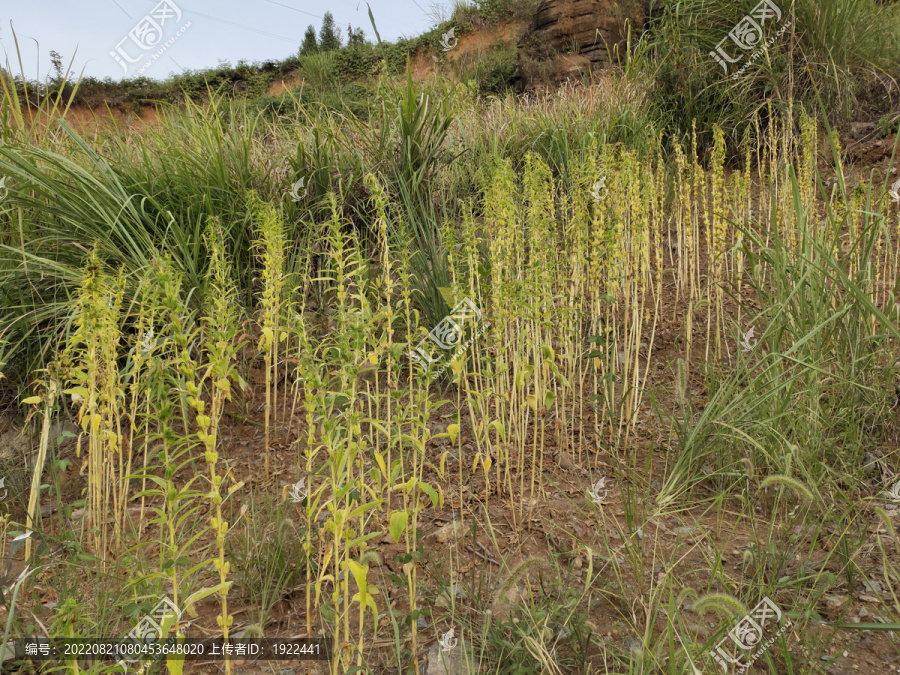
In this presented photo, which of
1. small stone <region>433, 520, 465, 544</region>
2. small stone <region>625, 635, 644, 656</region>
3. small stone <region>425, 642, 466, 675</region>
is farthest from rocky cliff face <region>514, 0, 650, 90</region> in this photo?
small stone <region>425, 642, 466, 675</region>

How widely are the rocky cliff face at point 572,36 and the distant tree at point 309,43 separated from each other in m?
17.0

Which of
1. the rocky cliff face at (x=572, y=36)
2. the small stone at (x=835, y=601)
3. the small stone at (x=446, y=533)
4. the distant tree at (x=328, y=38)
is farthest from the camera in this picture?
the distant tree at (x=328, y=38)

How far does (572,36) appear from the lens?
12156mm

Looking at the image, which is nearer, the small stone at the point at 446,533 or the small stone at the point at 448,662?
the small stone at the point at 448,662

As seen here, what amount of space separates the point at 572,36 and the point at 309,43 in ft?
63.8

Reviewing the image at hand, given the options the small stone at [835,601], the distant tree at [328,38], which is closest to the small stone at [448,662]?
the small stone at [835,601]

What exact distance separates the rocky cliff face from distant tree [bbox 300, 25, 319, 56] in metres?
17.0

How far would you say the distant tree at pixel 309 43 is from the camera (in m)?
26.5

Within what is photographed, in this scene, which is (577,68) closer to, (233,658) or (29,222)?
(29,222)

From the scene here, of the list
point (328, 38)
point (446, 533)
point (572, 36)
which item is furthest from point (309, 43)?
point (446, 533)

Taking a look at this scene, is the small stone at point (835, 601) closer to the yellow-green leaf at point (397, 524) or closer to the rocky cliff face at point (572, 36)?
the yellow-green leaf at point (397, 524)

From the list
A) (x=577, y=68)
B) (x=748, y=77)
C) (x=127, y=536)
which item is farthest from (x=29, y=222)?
(x=577, y=68)

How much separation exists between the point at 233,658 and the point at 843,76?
6127 millimetres

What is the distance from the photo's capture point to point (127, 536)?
6.82 feet
